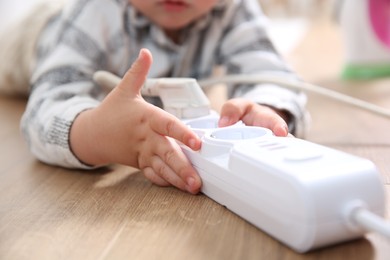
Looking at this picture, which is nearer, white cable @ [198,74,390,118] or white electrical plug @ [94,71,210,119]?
white electrical plug @ [94,71,210,119]

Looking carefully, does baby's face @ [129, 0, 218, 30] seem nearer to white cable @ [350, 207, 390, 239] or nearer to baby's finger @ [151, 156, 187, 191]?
baby's finger @ [151, 156, 187, 191]

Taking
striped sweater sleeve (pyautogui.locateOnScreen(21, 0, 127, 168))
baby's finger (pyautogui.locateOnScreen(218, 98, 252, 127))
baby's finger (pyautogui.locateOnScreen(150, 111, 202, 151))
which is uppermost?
baby's finger (pyautogui.locateOnScreen(150, 111, 202, 151))

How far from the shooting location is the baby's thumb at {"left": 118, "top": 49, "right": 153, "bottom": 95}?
0.55 metres

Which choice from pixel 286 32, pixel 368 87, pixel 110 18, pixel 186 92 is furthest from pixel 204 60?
pixel 286 32

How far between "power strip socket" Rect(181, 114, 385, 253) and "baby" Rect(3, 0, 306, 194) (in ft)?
0.25

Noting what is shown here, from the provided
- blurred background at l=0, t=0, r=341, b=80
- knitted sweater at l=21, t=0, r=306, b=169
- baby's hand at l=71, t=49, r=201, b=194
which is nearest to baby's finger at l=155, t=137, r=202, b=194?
baby's hand at l=71, t=49, r=201, b=194

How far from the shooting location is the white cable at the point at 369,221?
15.4 inches

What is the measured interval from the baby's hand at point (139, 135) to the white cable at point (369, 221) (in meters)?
0.17

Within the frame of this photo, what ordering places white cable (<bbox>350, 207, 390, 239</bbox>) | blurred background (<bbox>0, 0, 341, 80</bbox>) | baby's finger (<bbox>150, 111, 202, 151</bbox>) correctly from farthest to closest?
1. blurred background (<bbox>0, 0, 341, 80</bbox>)
2. baby's finger (<bbox>150, 111, 202, 151</bbox>)
3. white cable (<bbox>350, 207, 390, 239</bbox>)

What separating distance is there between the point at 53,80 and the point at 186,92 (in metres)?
0.19

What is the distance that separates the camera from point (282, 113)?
745mm

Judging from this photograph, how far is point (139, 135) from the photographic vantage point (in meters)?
0.58

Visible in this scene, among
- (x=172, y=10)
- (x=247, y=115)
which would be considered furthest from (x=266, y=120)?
(x=172, y=10)

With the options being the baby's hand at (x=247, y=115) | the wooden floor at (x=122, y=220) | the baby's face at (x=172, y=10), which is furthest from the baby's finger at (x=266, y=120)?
the baby's face at (x=172, y=10)
